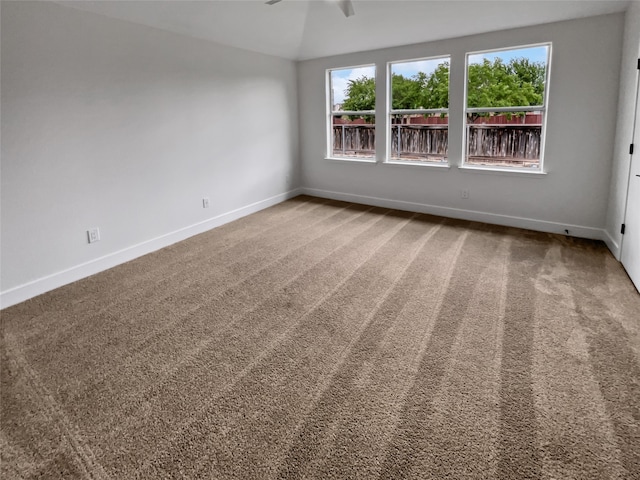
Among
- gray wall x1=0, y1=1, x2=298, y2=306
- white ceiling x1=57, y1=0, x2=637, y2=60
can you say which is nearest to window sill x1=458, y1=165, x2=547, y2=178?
white ceiling x1=57, y1=0, x2=637, y2=60

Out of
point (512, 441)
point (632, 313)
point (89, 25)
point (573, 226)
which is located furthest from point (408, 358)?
point (89, 25)

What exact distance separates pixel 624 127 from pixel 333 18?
3.28m

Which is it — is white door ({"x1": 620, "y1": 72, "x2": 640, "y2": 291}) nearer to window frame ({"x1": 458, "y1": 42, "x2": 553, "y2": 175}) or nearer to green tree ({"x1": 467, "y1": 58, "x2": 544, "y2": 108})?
window frame ({"x1": 458, "y1": 42, "x2": 553, "y2": 175})

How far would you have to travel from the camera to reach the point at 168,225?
4.32 meters

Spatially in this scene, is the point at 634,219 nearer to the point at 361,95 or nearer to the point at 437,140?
the point at 437,140

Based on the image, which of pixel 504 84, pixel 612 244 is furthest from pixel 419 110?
pixel 612 244

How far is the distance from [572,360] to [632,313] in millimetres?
867

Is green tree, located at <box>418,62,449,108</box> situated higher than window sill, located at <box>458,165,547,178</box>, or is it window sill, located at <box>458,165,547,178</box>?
green tree, located at <box>418,62,449,108</box>

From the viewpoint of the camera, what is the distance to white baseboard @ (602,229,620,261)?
3.57 m

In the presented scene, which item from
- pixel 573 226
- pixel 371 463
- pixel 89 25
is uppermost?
pixel 89 25

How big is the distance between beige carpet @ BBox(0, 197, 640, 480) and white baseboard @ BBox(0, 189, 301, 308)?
102 mm

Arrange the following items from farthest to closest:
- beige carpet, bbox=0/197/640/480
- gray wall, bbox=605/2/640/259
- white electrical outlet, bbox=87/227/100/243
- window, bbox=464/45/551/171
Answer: window, bbox=464/45/551/171 < white electrical outlet, bbox=87/227/100/243 < gray wall, bbox=605/2/640/259 < beige carpet, bbox=0/197/640/480

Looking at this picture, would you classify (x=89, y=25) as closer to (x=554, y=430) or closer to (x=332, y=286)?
(x=332, y=286)

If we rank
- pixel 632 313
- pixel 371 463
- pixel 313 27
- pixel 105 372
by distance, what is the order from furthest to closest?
1. pixel 313 27
2. pixel 632 313
3. pixel 105 372
4. pixel 371 463
